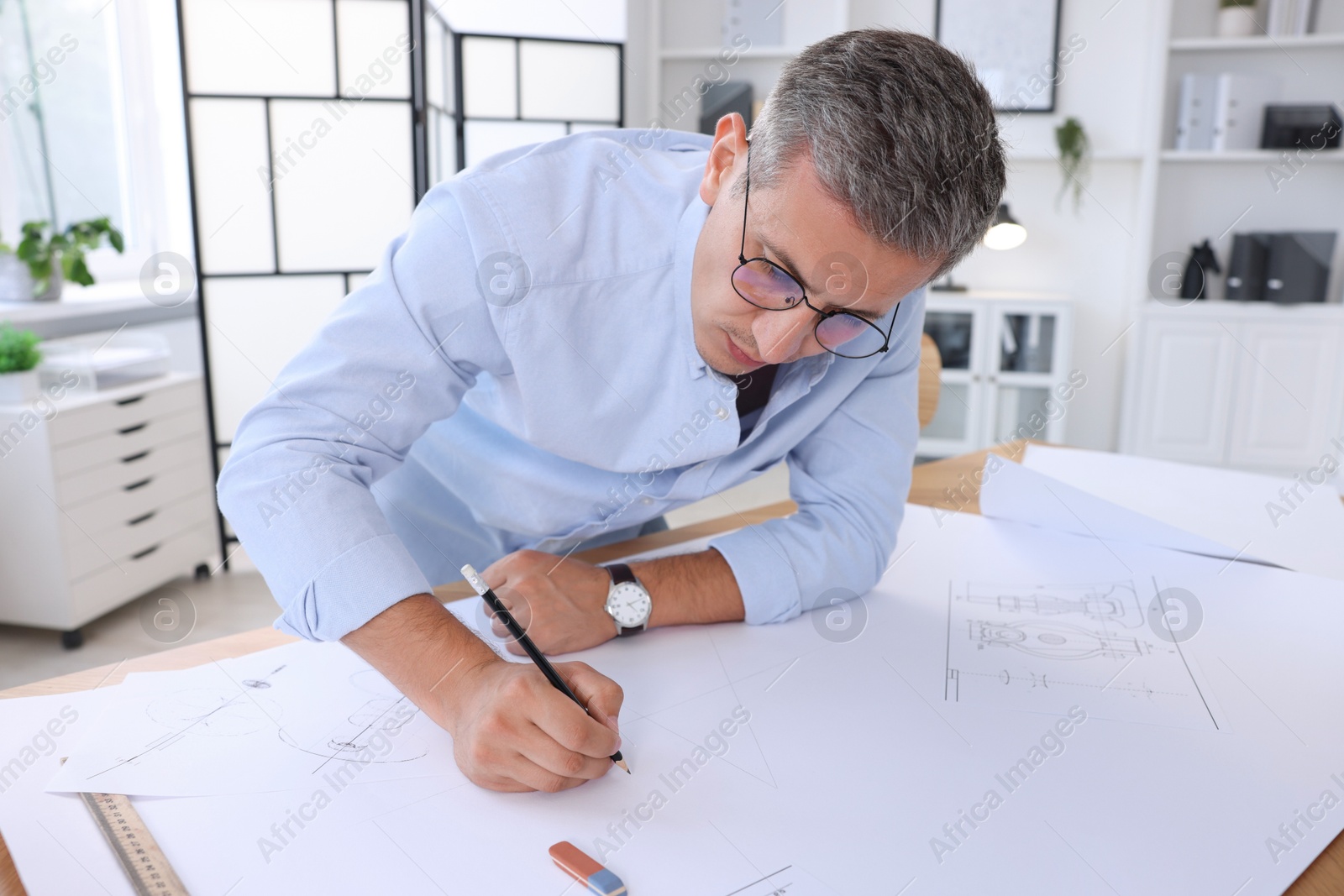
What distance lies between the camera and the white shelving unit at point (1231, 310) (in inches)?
153

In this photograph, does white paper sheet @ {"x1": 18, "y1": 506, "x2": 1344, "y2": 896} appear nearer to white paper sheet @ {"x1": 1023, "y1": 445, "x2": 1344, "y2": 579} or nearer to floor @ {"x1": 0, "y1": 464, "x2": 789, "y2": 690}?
white paper sheet @ {"x1": 1023, "y1": 445, "x2": 1344, "y2": 579}

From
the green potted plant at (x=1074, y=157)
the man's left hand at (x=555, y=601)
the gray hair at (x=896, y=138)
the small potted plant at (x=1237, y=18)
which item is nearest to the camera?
the gray hair at (x=896, y=138)

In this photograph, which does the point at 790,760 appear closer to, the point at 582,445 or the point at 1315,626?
the point at 582,445

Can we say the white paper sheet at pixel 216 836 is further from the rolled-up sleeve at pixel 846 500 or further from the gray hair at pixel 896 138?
the gray hair at pixel 896 138

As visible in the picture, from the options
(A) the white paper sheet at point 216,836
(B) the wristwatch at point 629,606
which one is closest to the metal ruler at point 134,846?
(A) the white paper sheet at point 216,836

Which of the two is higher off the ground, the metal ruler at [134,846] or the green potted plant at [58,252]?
the green potted plant at [58,252]

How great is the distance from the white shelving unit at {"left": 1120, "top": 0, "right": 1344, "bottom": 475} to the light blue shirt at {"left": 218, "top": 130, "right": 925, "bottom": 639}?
11.0 ft

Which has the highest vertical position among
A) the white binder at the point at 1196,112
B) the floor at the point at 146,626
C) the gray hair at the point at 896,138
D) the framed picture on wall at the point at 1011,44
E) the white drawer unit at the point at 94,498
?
the framed picture on wall at the point at 1011,44

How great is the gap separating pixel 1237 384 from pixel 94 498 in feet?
13.8

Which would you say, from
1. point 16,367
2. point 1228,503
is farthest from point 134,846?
point 16,367

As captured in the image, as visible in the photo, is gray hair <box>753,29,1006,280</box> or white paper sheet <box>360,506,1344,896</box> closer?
white paper sheet <box>360,506,1344,896</box>

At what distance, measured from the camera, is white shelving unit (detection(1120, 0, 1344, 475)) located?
3893mm

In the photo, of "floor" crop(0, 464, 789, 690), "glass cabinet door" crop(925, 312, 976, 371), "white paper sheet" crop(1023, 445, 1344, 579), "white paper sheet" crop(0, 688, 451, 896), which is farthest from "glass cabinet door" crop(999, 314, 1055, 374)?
"white paper sheet" crop(0, 688, 451, 896)

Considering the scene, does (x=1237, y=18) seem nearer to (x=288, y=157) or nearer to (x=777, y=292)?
(x=288, y=157)
